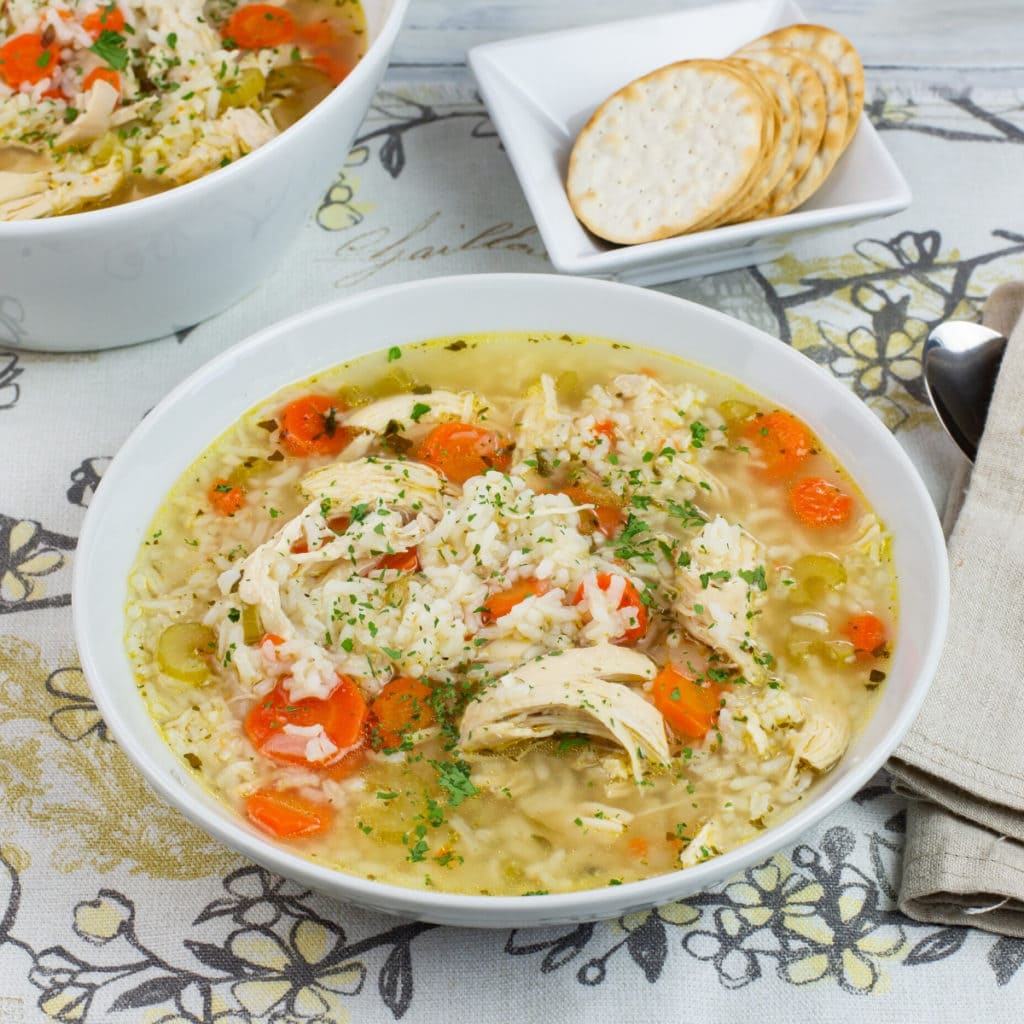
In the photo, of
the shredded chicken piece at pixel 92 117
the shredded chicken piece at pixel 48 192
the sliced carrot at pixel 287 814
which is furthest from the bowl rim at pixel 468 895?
the shredded chicken piece at pixel 92 117

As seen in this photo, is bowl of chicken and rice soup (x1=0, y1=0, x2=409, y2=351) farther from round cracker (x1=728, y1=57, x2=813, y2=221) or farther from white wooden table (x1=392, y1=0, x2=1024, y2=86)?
round cracker (x1=728, y1=57, x2=813, y2=221)

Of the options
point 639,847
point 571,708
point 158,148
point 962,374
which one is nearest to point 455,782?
point 571,708

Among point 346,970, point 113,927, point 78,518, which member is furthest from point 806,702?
point 78,518

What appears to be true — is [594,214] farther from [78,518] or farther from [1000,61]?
[1000,61]

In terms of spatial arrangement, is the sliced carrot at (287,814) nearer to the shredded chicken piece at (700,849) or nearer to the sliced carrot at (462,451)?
the shredded chicken piece at (700,849)

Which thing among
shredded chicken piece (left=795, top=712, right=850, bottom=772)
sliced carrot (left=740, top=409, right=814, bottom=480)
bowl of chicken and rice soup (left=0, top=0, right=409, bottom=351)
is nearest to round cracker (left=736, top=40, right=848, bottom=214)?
sliced carrot (left=740, top=409, right=814, bottom=480)
